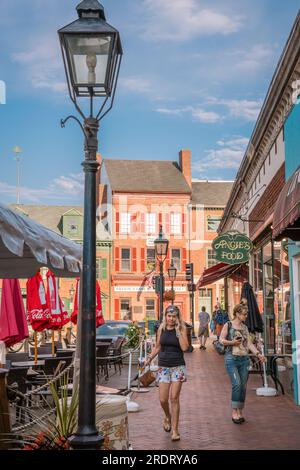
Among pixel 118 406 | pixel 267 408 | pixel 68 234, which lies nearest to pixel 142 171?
pixel 68 234

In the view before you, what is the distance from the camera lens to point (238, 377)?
9727mm

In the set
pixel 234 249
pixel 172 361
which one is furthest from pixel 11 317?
pixel 234 249

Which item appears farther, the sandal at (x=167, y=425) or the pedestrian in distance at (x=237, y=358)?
the pedestrian in distance at (x=237, y=358)

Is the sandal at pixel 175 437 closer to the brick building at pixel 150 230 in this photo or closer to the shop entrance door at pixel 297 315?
the shop entrance door at pixel 297 315

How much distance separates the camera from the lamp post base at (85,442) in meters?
4.92

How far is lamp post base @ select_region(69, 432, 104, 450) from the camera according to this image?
16.1ft

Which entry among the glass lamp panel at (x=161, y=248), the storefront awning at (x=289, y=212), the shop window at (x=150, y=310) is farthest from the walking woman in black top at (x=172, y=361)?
the shop window at (x=150, y=310)

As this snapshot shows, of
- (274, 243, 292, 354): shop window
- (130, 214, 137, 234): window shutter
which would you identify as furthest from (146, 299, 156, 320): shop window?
(274, 243, 292, 354): shop window

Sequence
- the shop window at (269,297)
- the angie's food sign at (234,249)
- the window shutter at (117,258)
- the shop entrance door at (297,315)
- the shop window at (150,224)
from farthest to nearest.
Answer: the shop window at (150,224)
the window shutter at (117,258)
the shop window at (269,297)
the angie's food sign at (234,249)
the shop entrance door at (297,315)

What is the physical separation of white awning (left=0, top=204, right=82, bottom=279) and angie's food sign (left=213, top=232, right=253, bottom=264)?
602cm

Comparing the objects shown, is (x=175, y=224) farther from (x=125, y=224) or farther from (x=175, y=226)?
(x=125, y=224)

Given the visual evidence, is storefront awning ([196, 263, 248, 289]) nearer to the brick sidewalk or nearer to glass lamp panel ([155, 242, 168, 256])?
glass lamp panel ([155, 242, 168, 256])

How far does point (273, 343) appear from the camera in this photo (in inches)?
609
